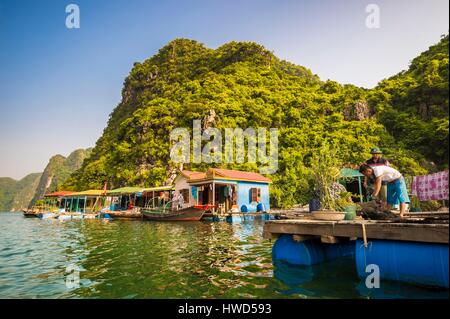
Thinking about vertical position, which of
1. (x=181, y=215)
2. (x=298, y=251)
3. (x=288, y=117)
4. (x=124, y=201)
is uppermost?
(x=288, y=117)

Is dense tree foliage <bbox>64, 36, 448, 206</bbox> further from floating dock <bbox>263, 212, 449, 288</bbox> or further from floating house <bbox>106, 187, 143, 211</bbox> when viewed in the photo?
floating dock <bbox>263, 212, 449, 288</bbox>

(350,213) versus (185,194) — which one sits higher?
(185,194)

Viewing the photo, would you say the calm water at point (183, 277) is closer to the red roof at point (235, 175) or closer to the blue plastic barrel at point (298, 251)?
the blue plastic barrel at point (298, 251)

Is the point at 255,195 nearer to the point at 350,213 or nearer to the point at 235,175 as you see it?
the point at 235,175

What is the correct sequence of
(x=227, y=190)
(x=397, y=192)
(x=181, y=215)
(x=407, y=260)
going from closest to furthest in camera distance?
1. (x=407, y=260)
2. (x=397, y=192)
3. (x=181, y=215)
4. (x=227, y=190)

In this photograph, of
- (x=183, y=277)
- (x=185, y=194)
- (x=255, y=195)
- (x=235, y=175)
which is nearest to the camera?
(x=183, y=277)

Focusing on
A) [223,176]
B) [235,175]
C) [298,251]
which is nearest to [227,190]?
[223,176]

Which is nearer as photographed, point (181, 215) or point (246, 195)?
point (181, 215)

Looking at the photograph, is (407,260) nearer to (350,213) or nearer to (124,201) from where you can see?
(350,213)

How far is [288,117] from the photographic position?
46.8 m

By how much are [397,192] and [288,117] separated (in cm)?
4202
